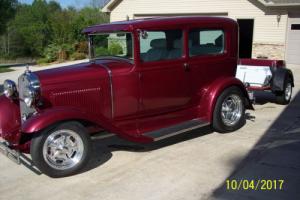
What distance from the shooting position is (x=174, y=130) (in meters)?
6.37

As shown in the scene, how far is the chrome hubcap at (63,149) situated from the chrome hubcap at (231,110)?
273 centimetres

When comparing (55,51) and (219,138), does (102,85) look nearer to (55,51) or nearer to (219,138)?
(219,138)

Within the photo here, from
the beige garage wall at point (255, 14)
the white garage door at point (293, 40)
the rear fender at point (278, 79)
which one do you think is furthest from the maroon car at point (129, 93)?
the beige garage wall at point (255, 14)

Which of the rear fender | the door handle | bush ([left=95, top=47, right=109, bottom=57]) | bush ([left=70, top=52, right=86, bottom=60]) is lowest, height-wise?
bush ([left=70, top=52, right=86, bottom=60])

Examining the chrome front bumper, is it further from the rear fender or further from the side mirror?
the rear fender

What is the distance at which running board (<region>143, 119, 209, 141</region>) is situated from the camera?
241 inches

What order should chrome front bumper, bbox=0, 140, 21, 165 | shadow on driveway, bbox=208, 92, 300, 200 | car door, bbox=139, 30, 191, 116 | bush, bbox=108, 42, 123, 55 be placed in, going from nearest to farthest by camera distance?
shadow on driveway, bbox=208, 92, 300, 200
chrome front bumper, bbox=0, 140, 21, 165
car door, bbox=139, 30, 191, 116
bush, bbox=108, 42, 123, 55

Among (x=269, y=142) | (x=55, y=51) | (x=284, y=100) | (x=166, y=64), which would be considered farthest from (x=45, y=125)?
(x=55, y=51)

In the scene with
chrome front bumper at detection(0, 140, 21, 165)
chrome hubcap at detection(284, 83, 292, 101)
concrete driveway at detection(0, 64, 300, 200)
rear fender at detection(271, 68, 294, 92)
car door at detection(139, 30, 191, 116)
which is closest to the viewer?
concrete driveway at detection(0, 64, 300, 200)

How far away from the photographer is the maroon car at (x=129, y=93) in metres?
5.36

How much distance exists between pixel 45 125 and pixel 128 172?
4.03 ft

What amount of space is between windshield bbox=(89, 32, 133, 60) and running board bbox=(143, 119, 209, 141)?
1157mm

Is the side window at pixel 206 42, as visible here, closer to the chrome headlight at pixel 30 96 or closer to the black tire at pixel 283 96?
the chrome headlight at pixel 30 96

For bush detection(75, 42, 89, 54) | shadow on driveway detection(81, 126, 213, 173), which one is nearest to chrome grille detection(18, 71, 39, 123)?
shadow on driveway detection(81, 126, 213, 173)
